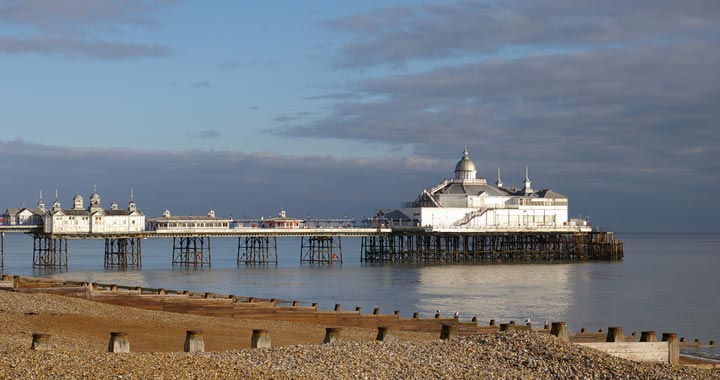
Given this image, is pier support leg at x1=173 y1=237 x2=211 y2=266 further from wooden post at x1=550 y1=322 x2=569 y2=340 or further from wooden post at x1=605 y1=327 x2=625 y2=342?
wooden post at x1=605 y1=327 x2=625 y2=342

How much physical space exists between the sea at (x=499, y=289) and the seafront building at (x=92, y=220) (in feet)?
18.6

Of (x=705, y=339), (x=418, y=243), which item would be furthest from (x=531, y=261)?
(x=705, y=339)

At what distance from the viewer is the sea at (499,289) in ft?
133

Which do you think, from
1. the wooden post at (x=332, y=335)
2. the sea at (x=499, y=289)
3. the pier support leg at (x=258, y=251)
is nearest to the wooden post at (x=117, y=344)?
the wooden post at (x=332, y=335)

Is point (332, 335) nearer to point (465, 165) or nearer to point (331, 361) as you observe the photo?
point (331, 361)

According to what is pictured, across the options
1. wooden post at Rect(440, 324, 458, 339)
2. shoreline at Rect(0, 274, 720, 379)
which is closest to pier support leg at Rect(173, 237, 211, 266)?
shoreline at Rect(0, 274, 720, 379)

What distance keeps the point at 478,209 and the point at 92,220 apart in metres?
34.8

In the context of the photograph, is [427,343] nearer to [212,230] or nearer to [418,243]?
[212,230]

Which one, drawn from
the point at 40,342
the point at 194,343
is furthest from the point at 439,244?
the point at 40,342

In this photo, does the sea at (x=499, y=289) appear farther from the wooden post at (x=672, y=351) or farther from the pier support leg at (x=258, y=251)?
the wooden post at (x=672, y=351)

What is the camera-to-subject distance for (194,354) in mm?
15281

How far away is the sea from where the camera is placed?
40500 millimetres

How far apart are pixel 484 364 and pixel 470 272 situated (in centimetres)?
5694

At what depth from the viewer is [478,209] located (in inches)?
3647
